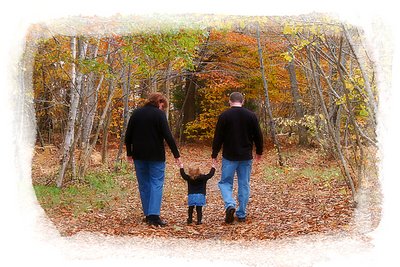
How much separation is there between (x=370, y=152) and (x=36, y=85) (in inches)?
469

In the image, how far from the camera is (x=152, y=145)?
25.0 feet

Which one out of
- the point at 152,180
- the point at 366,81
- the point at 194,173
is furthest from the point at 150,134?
the point at 366,81

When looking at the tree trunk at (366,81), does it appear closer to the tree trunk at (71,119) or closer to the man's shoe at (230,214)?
the man's shoe at (230,214)

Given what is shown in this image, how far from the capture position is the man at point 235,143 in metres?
7.82

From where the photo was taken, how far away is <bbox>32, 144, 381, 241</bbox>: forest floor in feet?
22.4

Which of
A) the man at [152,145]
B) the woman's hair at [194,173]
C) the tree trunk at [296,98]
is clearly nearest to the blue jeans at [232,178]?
the woman's hair at [194,173]

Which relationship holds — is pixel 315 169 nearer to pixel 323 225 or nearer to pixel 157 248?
pixel 323 225

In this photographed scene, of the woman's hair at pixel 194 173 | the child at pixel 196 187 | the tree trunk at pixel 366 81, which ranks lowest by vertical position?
the child at pixel 196 187

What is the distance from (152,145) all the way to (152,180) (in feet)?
1.86

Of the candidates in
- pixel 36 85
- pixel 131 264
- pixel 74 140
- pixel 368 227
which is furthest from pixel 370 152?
pixel 36 85

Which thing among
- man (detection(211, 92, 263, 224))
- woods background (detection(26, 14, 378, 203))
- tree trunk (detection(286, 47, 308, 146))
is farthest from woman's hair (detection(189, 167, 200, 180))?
tree trunk (detection(286, 47, 308, 146))

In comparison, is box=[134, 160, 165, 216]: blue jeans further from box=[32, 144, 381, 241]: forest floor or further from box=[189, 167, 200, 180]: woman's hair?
box=[189, 167, 200, 180]: woman's hair

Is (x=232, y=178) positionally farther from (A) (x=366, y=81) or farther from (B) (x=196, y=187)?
(A) (x=366, y=81)

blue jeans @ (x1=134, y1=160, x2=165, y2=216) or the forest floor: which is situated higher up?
blue jeans @ (x1=134, y1=160, x2=165, y2=216)
